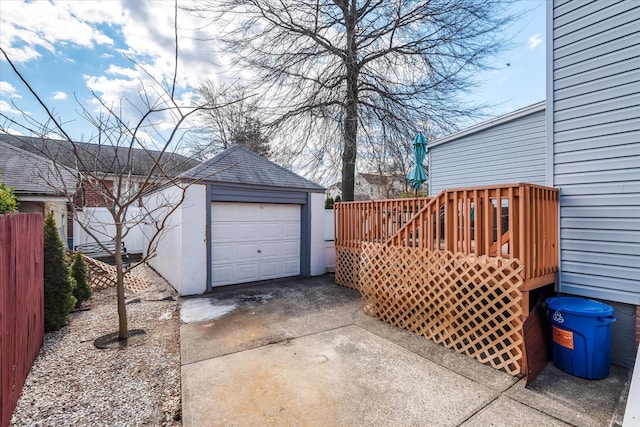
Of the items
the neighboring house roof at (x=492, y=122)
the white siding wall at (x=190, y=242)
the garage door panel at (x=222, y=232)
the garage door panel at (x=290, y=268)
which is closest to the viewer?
the white siding wall at (x=190, y=242)

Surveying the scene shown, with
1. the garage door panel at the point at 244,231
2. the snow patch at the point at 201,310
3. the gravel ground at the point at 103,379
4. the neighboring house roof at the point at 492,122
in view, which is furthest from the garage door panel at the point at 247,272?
the neighboring house roof at the point at 492,122

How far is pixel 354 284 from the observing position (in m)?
6.70

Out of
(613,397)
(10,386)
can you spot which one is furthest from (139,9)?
(613,397)

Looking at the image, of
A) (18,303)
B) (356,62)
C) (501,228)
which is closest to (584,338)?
(501,228)

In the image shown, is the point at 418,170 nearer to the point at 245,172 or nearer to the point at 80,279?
the point at 245,172

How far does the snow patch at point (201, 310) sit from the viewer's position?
4778 mm

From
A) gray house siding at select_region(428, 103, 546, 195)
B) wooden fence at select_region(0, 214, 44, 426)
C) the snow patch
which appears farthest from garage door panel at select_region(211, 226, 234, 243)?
gray house siding at select_region(428, 103, 546, 195)

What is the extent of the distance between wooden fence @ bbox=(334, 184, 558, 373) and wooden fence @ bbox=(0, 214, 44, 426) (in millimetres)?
4245

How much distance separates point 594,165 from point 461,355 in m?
2.79

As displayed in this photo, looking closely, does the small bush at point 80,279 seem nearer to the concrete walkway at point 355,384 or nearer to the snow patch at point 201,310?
the snow patch at point 201,310

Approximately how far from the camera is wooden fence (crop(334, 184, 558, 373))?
3.14m

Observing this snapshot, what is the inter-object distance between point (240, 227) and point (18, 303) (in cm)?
434

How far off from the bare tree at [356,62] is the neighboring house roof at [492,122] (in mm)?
508

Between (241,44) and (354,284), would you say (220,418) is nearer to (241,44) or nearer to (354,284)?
(354,284)
